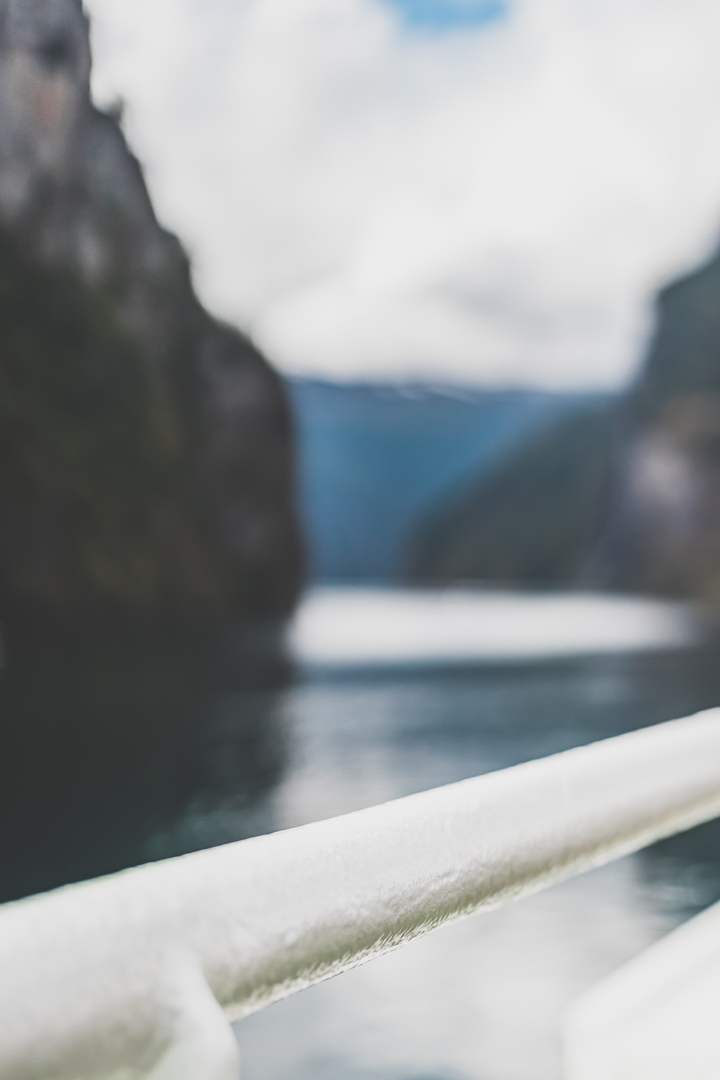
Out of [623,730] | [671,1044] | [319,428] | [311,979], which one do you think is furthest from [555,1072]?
[319,428]

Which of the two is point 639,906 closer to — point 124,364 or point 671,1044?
point 671,1044

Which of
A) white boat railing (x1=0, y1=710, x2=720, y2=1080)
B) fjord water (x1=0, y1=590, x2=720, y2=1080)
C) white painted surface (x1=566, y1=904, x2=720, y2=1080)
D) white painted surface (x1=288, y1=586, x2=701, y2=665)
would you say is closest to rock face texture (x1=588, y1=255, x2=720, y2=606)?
white painted surface (x1=288, y1=586, x2=701, y2=665)

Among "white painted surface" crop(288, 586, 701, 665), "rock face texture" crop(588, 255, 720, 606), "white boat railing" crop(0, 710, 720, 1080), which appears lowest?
"rock face texture" crop(588, 255, 720, 606)

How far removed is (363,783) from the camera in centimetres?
639

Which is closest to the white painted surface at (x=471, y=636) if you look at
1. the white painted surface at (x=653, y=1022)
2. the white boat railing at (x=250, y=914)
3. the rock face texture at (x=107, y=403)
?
the rock face texture at (x=107, y=403)

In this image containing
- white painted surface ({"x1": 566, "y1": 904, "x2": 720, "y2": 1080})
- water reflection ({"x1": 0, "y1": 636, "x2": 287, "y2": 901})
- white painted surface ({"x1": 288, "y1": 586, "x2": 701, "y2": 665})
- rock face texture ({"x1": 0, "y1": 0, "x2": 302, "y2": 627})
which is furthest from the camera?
white painted surface ({"x1": 288, "y1": 586, "x2": 701, "y2": 665})

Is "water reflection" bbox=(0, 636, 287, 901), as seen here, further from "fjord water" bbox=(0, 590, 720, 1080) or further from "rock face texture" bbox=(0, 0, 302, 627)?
"rock face texture" bbox=(0, 0, 302, 627)

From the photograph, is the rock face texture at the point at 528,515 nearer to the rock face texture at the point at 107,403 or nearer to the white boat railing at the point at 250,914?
the rock face texture at the point at 107,403

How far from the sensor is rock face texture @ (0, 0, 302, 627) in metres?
7.51

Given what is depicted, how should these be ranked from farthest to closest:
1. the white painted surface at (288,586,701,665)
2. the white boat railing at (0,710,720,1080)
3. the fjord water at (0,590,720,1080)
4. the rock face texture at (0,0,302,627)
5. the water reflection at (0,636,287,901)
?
the white painted surface at (288,586,701,665)
the rock face texture at (0,0,302,627)
the water reflection at (0,636,287,901)
the fjord water at (0,590,720,1080)
the white boat railing at (0,710,720,1080)

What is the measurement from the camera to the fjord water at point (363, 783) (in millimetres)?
2266

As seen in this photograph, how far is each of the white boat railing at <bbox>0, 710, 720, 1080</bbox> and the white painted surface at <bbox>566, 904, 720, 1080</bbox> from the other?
200 mm

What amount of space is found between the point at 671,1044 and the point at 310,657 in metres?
16.8

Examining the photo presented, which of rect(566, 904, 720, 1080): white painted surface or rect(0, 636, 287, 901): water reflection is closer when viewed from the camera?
rect(566, 904, 720, 1080): white painted surface
